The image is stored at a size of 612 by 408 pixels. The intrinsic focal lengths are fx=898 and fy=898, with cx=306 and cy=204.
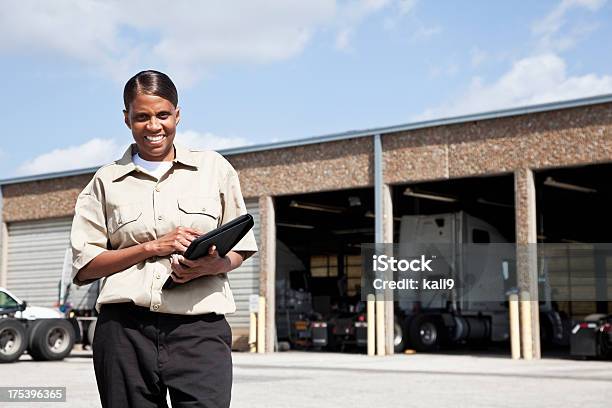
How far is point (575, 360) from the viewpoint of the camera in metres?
19.9

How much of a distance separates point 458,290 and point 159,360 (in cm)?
2192

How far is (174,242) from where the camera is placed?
2.81 meters

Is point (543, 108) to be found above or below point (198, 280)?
above

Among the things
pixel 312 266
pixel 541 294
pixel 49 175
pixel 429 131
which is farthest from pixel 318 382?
pixel 312 266

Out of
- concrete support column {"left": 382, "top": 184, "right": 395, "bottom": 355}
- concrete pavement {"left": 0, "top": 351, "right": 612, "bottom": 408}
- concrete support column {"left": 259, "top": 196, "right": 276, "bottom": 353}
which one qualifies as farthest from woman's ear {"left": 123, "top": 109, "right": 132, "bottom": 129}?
concrete support column {"left": 259, "top": 196, "right": 276, "bottom": 353}

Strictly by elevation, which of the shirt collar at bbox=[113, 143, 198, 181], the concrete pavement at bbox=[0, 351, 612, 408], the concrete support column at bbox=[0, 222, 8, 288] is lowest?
the concrete pavement at bbox=[0, 351, 612, 408]

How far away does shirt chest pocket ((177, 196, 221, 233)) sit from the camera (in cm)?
292

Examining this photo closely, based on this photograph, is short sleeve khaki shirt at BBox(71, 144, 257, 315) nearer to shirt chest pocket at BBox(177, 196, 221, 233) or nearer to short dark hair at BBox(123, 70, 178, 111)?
shirt chest pocket at BBox(177, 196, 221, 233)

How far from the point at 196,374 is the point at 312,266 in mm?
32096

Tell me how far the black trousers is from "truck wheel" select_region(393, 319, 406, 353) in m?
20.3

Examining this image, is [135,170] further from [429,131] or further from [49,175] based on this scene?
[49,175]

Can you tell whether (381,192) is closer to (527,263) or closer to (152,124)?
(527,263)

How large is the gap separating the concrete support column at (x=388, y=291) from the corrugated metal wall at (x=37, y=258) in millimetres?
11063

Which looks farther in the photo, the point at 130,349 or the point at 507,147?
the point at 507,147
